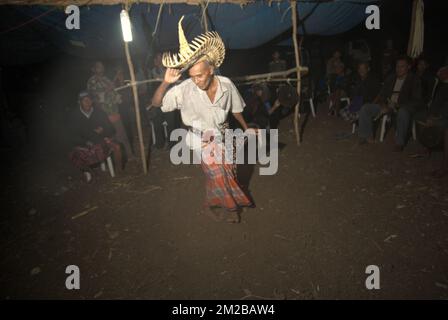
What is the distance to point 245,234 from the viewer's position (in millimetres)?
3953

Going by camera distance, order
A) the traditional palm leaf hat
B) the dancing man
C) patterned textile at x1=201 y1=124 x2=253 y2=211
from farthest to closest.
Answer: patterned textile at x1=201 y1=124 x2=253 y2=211 < the dancing man < the traditional palm leaf hat

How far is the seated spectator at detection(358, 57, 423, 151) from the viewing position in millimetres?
5840

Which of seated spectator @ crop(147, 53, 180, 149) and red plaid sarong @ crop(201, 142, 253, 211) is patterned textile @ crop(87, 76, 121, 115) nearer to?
seated spectator @ crop(147, 53, 180, 149)

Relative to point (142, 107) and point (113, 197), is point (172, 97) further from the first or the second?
point (142, 107)

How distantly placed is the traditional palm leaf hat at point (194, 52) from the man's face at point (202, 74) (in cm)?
6

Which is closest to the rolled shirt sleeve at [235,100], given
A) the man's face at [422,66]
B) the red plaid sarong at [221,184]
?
the red plaid sarong at [221,184]

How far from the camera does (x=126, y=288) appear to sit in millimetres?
3291

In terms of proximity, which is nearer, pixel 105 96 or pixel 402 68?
pixel 402 68

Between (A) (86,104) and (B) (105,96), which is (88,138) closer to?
(A) (86,104)

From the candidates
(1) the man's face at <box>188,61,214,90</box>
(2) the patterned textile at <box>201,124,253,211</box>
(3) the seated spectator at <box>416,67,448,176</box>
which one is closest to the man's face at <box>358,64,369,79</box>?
(3) the seated spectator at <box>416,67,448,176</box>

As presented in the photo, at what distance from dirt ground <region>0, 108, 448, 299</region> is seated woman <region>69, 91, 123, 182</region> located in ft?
1.52

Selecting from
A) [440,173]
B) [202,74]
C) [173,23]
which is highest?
[173,23]

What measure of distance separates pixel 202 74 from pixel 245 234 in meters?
2.11

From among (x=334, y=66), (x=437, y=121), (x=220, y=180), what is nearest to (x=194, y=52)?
(x=220, y=180)
